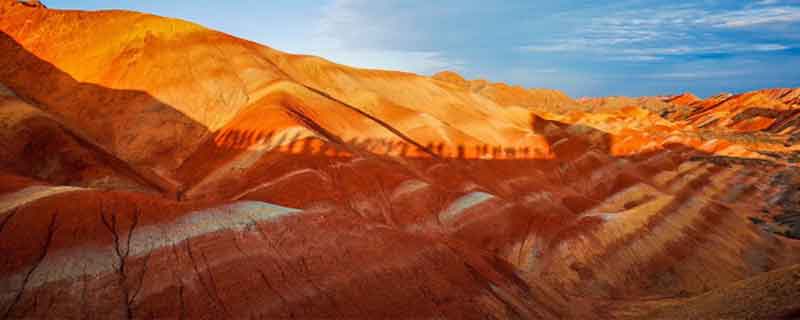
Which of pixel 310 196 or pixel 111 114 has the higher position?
pixel 111 114

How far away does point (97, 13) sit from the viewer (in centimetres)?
5381

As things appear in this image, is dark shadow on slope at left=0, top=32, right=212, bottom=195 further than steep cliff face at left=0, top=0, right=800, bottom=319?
Yes

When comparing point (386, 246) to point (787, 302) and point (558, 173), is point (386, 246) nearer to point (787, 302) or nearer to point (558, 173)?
point (787, 302)

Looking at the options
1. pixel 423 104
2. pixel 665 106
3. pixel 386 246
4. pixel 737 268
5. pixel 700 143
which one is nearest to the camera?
pixel 386 246

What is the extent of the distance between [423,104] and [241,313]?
52.8m

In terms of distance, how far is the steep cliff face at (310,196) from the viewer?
13656 millimetres

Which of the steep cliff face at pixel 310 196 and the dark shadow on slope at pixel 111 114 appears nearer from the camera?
the steep cliff face at pixel 310 196

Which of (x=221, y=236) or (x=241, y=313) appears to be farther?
(x=221, y=236)

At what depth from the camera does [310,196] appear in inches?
1109

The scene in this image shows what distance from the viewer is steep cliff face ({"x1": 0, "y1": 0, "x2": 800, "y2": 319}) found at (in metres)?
13.7

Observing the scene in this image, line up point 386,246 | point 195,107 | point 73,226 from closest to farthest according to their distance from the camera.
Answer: point 73,226 → point 386,246 → point 195,107

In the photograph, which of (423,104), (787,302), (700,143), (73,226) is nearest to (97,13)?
(423,104)

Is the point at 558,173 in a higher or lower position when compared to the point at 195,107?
lower

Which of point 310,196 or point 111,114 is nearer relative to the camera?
point 310,196
